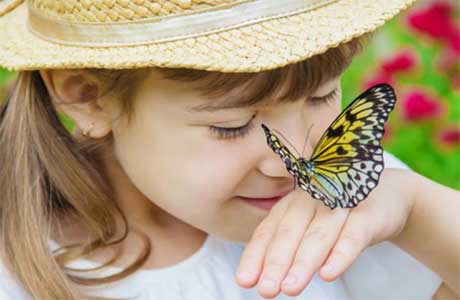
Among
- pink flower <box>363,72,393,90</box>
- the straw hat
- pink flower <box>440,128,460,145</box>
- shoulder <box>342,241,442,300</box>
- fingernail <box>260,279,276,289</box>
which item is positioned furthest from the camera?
pink flower <box>363,72,393,90</box>

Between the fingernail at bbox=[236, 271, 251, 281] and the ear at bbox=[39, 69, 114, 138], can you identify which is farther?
the ear at bbox=[39, 69, 114, 138]

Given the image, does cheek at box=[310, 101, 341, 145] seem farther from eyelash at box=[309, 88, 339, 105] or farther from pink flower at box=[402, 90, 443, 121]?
pink flower at box=[402, 90, 443, 121]

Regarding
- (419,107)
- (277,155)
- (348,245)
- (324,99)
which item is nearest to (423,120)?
(419,107)

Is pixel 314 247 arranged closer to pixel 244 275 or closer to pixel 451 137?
pixel 244 275

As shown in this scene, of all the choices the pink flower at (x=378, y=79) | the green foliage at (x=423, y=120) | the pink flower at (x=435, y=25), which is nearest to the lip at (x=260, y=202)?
the green foliage at (x=423, y=120)

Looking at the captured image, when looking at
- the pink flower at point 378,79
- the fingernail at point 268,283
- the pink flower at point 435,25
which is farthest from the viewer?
the pink flower at point 435,25

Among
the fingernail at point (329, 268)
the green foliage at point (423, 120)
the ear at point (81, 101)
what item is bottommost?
the green foliage at point (423, 120)

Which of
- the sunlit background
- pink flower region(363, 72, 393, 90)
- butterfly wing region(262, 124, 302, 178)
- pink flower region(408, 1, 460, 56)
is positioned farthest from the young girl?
pink flower region(408, 1, 460, 56)

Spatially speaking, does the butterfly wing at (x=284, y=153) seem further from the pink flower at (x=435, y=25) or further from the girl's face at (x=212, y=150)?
the pink flower at (x=435, y=25)
